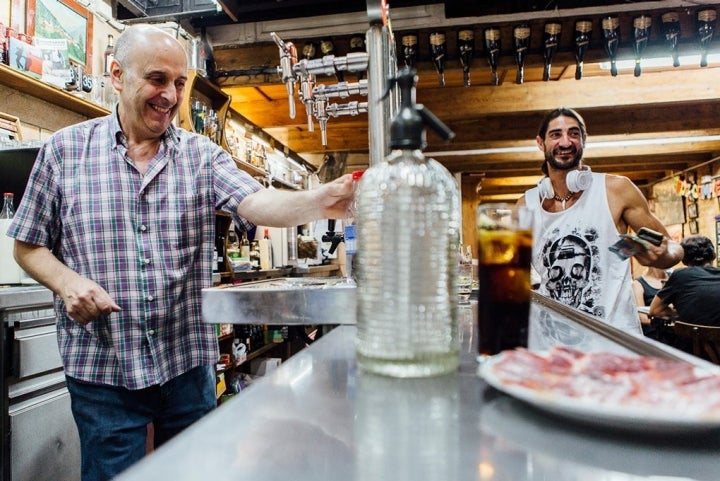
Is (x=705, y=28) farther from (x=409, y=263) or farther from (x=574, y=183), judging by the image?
(x=409, y=263)

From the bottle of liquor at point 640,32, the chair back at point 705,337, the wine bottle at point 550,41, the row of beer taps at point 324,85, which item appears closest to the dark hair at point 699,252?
the chair back at point 705,337

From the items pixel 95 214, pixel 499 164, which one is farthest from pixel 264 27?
pixel 499 164

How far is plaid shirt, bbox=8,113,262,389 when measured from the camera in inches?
52.6

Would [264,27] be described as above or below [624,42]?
above

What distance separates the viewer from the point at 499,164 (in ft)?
26.5

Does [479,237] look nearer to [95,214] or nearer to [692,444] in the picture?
[692,444]

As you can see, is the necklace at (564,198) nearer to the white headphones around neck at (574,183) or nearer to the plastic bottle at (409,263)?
the white headphones around neck at (574,183)

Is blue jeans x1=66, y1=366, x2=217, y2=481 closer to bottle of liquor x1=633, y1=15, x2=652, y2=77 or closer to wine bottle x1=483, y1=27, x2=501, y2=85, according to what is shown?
wine bottle x1=483, y1=27, x2=501, y2=85

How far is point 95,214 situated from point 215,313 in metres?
0.61

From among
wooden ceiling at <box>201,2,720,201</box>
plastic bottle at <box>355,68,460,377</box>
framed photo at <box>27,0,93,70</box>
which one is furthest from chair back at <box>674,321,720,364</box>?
framed photo at <box>27,0,93,70</box>

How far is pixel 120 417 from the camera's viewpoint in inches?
52.1

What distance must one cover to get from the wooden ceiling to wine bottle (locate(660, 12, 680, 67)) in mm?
42

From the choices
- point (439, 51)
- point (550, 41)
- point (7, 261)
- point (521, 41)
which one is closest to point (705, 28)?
point (550, 41)

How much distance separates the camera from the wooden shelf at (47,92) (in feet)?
8.20
